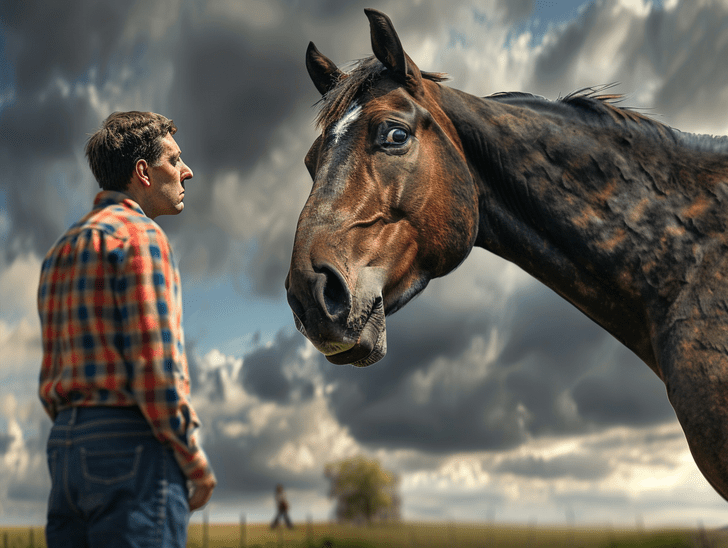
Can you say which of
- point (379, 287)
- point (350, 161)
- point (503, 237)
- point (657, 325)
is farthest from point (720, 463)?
point (350, 161)

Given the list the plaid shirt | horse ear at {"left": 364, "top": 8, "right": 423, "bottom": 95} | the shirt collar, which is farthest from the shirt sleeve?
horse ear at {"left": 364, "top": 8, "right": 423, "bottom": 95}

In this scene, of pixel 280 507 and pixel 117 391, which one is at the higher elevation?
pixel 117 391

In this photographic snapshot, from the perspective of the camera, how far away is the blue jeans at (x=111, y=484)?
6.58 ft

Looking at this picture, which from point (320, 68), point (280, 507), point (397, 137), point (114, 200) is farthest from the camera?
point (280, 507)

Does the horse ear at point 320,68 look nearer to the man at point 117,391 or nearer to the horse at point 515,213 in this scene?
the horse at point 515,213

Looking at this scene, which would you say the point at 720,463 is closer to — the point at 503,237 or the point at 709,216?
the point at 709,216

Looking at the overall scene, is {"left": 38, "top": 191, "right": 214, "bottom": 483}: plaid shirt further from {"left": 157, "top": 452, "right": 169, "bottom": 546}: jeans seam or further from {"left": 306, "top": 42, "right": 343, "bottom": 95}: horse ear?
{"left": 306, "top": 42, "right": 343, "bottom": 95}: horse ear

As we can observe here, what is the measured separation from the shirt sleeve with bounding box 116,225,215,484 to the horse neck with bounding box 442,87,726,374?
2216mm

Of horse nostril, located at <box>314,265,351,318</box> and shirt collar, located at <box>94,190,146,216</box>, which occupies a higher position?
shirt collar, located at <box>94,190,146,216</box>

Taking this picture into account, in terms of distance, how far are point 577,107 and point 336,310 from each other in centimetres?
224

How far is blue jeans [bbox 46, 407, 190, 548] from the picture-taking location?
6.58ft

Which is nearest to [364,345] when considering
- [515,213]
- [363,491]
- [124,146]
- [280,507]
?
[515,213]

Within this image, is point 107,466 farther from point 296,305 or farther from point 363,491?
point 363,491

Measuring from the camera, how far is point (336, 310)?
117 inches
